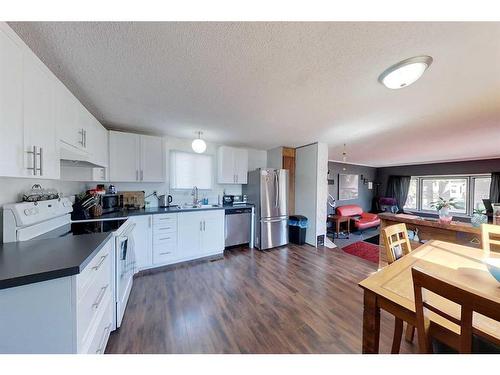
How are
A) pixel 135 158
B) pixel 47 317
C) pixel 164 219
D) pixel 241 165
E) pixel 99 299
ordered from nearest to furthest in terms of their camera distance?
1. pixel 47 317
2. pixel 99 299
3. pixel 164 219
4. pixel 135 158
5. pixel 241 165

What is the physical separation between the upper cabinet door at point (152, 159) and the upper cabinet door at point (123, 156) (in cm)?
8

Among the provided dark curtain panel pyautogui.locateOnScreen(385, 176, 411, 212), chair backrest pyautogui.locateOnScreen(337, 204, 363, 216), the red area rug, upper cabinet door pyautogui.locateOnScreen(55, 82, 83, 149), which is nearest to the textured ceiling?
upper cabinet door pyautogui.locateOnScreen(55, 82, 83, 149)

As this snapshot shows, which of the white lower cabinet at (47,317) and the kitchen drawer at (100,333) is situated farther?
the kitchen drawer at (100,333)

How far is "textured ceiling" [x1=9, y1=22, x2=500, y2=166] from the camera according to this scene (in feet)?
3.27

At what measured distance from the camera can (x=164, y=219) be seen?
8.68 ft

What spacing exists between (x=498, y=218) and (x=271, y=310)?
2830 millimetres

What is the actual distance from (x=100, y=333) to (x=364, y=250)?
4.10m

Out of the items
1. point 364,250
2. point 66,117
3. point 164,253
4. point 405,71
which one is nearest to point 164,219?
point 164,253

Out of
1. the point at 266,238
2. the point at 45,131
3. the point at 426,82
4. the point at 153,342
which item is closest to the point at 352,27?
the point at 426,82

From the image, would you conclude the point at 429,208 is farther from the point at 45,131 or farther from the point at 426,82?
the point at 45,131

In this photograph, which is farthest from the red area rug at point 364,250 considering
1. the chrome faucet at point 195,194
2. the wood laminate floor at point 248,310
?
the chrome faucet at point 195,194

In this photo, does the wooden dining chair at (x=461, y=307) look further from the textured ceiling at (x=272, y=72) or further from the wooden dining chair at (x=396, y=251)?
the textured ceiling at (x=272, y=72)

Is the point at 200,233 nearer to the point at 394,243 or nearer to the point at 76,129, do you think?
the point at 76,129

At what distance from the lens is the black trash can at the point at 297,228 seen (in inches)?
148
